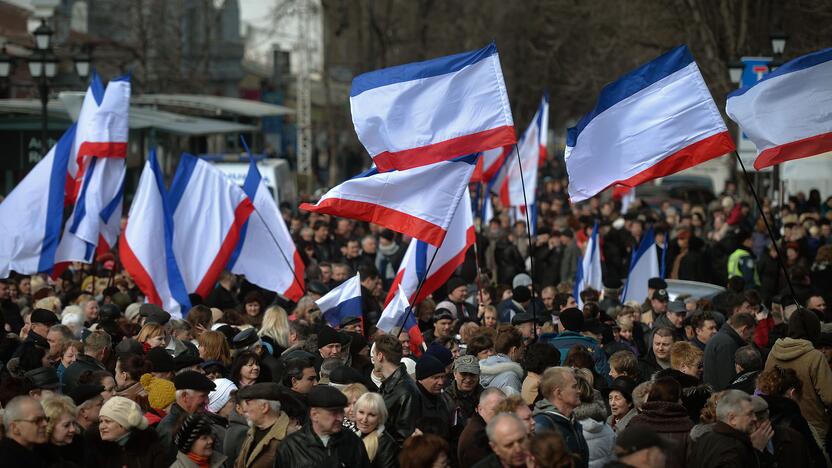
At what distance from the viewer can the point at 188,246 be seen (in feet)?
46.9

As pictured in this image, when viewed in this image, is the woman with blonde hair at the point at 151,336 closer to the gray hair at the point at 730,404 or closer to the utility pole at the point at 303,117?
the gray hair at the point at 730,404

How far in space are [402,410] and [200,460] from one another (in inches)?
52.0

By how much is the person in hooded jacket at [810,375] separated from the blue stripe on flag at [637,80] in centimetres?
207

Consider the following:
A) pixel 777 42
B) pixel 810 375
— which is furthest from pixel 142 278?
pixel 777 42

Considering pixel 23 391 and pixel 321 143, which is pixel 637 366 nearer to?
pixel 23 391

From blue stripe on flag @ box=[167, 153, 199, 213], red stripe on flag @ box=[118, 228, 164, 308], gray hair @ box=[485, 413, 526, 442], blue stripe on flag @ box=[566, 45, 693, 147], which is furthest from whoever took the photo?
blue stripe on flag @ box=[167, 153, 199, 213]

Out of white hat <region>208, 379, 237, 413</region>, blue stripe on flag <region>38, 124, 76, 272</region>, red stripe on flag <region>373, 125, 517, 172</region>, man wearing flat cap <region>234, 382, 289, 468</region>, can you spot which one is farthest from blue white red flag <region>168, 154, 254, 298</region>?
man wearing flat cap <region>234, 382, 289, 468</region>

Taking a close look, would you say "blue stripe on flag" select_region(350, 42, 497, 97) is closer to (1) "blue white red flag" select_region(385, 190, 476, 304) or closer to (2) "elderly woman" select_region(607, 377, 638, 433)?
(1) "blue white red flag" select_region(385, 190, 476, 304)

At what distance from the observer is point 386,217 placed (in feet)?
34.3

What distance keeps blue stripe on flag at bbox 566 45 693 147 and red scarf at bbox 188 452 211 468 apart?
155 inches

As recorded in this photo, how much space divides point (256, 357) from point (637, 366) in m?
2.43

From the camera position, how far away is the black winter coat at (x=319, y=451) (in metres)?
7.15

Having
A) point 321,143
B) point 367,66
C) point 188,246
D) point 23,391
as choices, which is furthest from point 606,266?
point 321,143

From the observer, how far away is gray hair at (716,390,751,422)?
7.43 metres
